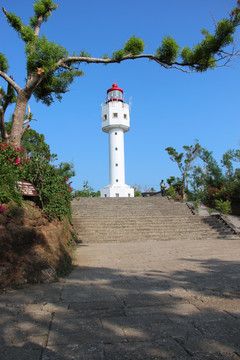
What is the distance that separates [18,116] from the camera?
6816 millimetres

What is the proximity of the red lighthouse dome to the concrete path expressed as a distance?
2754 cm

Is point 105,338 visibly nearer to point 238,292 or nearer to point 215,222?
point 238,292

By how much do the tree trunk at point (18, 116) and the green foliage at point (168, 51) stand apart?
4117 mm

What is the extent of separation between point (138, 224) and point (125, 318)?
33.6 ft

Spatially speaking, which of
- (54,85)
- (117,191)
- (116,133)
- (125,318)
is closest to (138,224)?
(54,85)

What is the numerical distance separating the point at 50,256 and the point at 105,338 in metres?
2.52

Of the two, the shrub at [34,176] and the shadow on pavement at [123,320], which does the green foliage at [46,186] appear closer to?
the shrub at [34,176]

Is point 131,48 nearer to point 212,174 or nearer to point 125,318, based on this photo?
point 125,318

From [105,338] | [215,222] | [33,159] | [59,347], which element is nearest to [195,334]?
[105,338]

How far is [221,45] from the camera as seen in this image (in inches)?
292

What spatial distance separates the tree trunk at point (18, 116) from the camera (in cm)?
680

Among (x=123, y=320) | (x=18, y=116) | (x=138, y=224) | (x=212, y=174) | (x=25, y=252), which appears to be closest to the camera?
(x=123, y=320)

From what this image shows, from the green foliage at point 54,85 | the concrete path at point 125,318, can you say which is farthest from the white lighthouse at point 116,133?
the concrete path at point 125,318

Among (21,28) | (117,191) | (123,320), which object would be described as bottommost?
(123,320)
